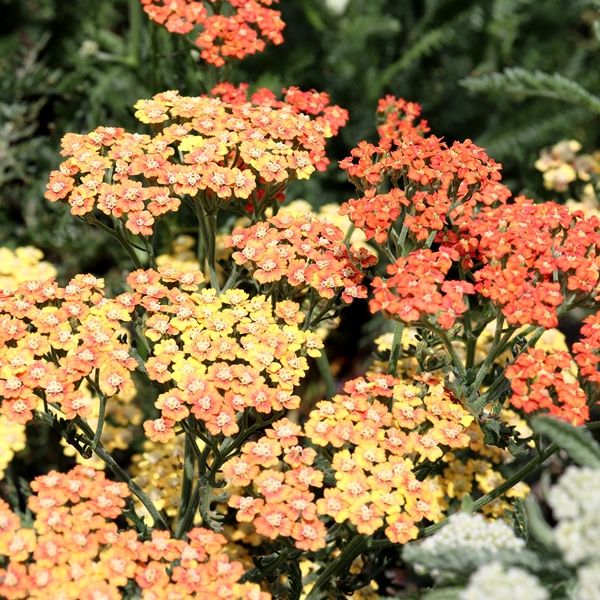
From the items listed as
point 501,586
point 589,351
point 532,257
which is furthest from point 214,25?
point 501,586

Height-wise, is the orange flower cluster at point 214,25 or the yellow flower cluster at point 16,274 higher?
the orange flower cluster at point 214,25

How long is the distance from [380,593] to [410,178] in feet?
3.92

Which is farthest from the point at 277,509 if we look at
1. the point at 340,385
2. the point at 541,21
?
the point at 541,21

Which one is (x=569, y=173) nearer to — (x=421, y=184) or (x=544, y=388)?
(x=421, y=184)

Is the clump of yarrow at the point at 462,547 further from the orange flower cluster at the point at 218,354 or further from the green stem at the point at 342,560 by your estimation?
the orange flower cluster at the point at 218,354

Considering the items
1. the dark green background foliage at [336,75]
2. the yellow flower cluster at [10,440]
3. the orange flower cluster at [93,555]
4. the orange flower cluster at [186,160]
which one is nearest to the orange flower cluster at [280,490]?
the orange flower cluster at [93,555]

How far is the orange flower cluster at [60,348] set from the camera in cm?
192

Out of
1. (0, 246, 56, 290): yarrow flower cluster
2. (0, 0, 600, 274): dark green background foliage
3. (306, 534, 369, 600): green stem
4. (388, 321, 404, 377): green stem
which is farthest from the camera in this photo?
(0, 0, 600, 274): dark green background foliage

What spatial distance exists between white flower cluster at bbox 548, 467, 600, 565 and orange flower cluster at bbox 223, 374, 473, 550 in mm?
378

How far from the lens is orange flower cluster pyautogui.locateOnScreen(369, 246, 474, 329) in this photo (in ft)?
6.15

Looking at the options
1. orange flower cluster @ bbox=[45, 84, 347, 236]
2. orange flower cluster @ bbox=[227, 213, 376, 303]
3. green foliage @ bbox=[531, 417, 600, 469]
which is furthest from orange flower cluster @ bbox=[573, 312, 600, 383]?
orange flower cluster @ bbox=[45, 84, 347, 236]

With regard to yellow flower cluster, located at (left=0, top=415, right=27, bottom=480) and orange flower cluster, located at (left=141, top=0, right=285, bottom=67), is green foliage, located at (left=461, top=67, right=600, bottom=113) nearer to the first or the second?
orange flower cluster, located at (left=141, top=0, right=285, bottom=67)

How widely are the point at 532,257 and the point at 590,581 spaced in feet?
2.59

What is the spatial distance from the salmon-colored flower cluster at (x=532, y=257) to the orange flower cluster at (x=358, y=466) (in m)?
0.30
